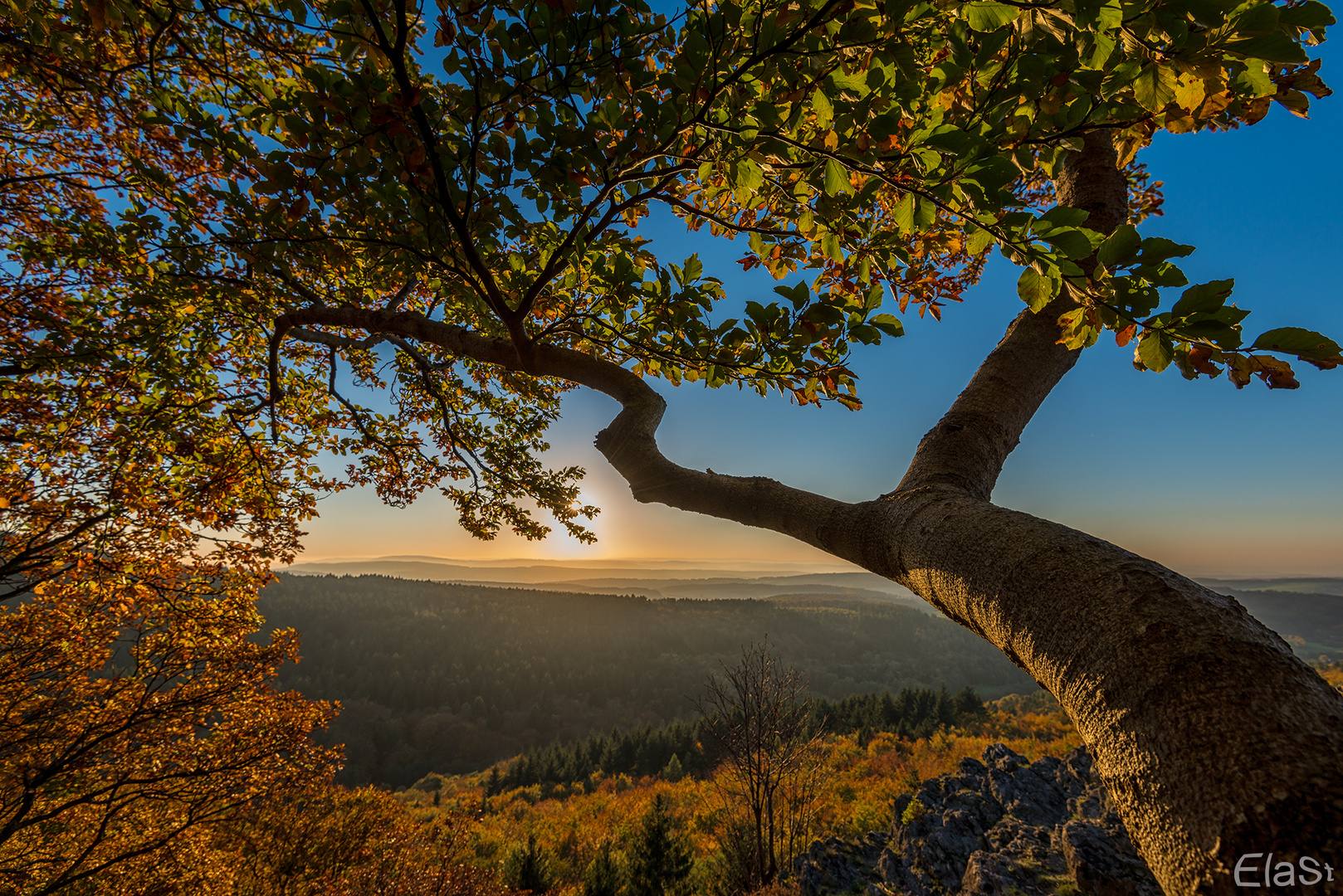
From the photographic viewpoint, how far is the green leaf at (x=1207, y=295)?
88 cm

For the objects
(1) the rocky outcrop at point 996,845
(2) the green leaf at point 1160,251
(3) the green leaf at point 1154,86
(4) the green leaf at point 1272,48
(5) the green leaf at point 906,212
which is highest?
(3) the green leaf at point 1154,86

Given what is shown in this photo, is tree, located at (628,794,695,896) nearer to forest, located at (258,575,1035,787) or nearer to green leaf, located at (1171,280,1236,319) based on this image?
green leaf, located at (1171,280,1236,319)

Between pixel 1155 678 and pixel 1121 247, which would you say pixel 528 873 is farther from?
pixel 1121 247

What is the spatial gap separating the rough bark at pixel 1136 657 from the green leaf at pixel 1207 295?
531 mm

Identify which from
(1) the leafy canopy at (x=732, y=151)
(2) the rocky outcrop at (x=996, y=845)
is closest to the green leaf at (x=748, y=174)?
(1) the leafy canopy at (x=732, y=151)

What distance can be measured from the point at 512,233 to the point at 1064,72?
2130 millimetres

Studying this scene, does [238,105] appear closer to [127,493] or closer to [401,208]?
[401,208]

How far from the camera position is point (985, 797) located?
15977mm

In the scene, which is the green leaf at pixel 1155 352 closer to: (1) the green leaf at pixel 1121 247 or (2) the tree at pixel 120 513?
(1) the green leaf at pixel 1121 247

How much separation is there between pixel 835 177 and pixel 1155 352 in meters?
0.87

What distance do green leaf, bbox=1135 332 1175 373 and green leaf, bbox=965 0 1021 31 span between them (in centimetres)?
76

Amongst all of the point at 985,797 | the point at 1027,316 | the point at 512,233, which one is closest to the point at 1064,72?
the point at 1027,316

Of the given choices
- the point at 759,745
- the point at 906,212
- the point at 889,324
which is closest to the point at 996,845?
the point at 759,745

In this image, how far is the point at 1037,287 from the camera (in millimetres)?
1165
